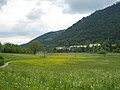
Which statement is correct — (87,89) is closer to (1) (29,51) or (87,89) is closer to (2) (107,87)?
(2) (107,87)

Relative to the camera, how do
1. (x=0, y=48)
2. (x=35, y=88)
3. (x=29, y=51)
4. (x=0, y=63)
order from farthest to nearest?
1. (x=29, y=51)
2. (x=0, y=48)
3. (x=0, y=63)
4. (x=35, y=88)

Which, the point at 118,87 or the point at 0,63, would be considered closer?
the point at 118,87

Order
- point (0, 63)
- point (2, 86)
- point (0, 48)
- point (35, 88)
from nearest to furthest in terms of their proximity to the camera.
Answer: point (35, 88), point (2, 86), point (0, 63), point (0, 48)

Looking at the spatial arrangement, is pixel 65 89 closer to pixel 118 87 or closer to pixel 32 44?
pixel 118 87

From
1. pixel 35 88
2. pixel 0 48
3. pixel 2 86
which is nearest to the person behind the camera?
pixel 35 88

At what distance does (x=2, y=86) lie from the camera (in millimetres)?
16984

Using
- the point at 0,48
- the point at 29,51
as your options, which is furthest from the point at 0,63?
the point at 29,51

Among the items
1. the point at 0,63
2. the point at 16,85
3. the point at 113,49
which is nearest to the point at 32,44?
the point at 113,49

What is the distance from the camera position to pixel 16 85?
17641 millimetres

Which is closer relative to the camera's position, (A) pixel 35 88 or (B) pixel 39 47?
(A) pixel 35 88

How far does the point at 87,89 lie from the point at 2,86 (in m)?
4.38

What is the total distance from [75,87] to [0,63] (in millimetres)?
50599

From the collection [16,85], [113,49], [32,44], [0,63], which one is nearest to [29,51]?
[32,44]

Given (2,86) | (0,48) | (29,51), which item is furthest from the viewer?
(29,51)
